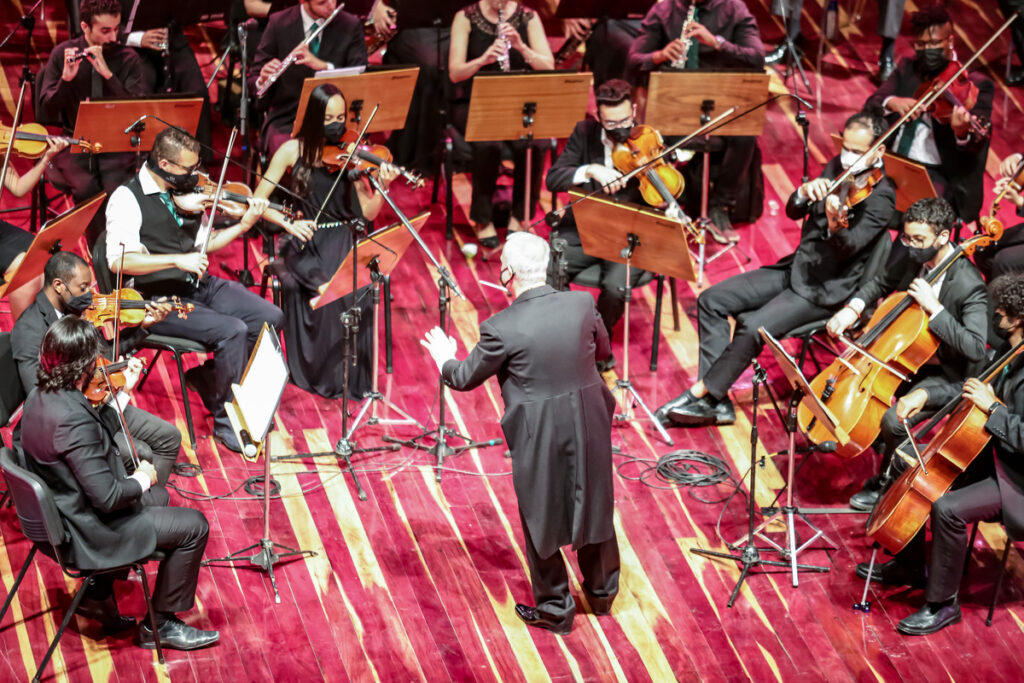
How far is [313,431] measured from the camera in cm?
571

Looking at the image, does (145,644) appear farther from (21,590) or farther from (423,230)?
(423,230)

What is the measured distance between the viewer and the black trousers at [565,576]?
180 inches

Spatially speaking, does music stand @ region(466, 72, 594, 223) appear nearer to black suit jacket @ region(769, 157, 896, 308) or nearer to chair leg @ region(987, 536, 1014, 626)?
black suit jacket @ region(769, 157, 896, 308)

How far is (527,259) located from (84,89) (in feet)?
10.5

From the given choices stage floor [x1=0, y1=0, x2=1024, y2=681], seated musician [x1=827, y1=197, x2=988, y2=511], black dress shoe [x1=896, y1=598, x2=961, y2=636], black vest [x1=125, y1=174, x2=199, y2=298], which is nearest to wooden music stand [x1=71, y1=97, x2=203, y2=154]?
black vest [x1=125, y1=174, x2=199, y2=298]

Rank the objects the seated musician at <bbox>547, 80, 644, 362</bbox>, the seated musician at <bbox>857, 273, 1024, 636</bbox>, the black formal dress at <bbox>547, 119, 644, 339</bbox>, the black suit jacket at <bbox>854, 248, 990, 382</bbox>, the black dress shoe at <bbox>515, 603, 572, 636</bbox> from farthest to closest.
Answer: the black formal dress at <bbox>547, 119, 644, 339</bbox> → the seated musician at <bbox>547, 80, 644, 362</bbox> → the black suit jacket at <bbox>854, 248, 990, 382</bbox> → the black dress shoe at <bbox>515, 603, 572, 636</bbox> → the seated musician at <bbox>857, 273, 1024, 636</bbox>

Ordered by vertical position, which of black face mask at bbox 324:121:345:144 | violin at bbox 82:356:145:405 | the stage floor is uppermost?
violin at bbox 82:356:145:405

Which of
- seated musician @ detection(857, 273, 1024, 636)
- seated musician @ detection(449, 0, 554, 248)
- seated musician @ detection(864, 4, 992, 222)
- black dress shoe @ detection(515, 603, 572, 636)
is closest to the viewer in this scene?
seated musician @ detection(857, 273, 1024, 636)

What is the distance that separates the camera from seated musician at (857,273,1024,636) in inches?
177

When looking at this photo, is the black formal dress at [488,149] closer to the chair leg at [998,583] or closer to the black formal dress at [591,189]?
the black formal dress at [591,189]

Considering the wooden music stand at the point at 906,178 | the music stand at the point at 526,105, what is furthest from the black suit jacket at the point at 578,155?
the wooden music stand at the point at 906,178

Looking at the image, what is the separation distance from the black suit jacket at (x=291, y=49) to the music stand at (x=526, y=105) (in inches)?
37.4

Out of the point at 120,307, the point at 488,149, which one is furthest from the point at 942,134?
the point at 120,307

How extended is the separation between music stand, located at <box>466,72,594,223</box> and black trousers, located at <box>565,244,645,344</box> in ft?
2.35
